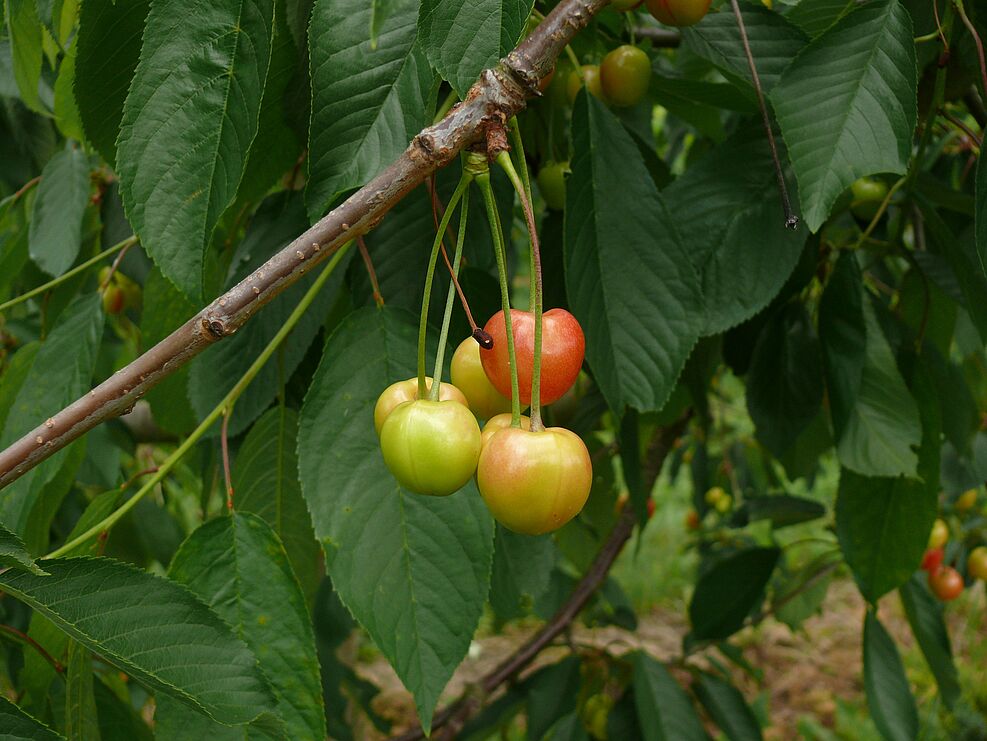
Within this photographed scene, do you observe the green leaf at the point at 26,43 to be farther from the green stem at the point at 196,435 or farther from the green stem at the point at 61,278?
the green stem at the point at 196,435

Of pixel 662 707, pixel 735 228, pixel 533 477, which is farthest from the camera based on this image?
pixel 662 707

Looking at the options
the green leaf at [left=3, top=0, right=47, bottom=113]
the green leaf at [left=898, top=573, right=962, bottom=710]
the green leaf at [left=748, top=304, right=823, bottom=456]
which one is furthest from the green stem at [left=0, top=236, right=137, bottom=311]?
the green leaf at [left=898, top=573, right=962, bottom=710]

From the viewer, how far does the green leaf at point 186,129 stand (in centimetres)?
62

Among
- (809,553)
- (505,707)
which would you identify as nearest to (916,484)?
(505,707)

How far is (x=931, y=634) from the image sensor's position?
1.51 m

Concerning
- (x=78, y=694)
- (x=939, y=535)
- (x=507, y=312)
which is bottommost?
(x=939, y=535)

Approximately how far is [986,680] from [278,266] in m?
3.35

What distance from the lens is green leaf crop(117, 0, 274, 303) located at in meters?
0.62

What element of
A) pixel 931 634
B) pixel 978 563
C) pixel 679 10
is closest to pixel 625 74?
pixel 679 10

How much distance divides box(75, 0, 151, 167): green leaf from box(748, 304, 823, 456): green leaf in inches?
28.5

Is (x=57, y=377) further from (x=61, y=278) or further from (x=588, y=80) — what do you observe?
(x=588, y=80)

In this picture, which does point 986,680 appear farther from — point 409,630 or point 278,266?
point 278,266

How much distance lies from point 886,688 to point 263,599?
125 cm

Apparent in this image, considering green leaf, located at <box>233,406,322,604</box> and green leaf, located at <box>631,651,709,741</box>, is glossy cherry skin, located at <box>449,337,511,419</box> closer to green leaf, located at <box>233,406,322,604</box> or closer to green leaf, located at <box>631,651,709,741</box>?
green leaf, located at <box>233,406,322,604</box>
